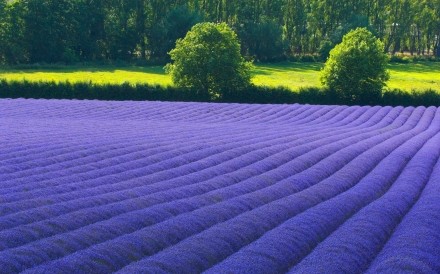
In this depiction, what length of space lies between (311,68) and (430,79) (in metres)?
13.4

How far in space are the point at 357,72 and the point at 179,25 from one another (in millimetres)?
34073

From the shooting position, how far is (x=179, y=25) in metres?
67.0

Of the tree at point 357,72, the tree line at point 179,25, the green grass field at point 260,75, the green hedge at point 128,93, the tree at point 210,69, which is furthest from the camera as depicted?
the tree line at point 179,25

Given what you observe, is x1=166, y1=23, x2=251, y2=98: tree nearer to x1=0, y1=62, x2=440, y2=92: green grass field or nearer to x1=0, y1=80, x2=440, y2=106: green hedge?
x1=0, y1=80, x2=440, y2=106: green hedge

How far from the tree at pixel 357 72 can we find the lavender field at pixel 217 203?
23.1 meters

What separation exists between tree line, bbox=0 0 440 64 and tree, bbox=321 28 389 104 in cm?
3214

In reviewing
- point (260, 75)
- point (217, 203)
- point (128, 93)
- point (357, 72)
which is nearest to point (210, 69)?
point (128, 93)

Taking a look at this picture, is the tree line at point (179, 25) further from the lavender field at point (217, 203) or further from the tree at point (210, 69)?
the lavender field at point (217, 203)

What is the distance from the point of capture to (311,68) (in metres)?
66.2

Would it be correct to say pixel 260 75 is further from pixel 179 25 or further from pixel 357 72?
pixel 357 72

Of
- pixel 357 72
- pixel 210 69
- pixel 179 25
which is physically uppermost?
pixel 179 25

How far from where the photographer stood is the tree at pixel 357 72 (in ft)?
118

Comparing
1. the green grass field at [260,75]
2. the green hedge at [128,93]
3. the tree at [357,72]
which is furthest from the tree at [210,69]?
the green grass field at [260,75]

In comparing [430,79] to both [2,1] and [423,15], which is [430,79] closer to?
[423,15]
